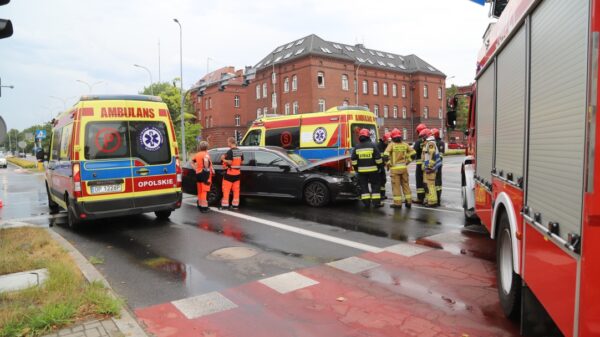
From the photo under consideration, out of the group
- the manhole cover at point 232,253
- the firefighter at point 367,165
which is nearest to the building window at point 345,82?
the firefighter at point 367,165

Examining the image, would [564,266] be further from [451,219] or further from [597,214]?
[451,219]

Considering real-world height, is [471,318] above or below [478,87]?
below

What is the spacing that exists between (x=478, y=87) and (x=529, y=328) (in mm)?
3694

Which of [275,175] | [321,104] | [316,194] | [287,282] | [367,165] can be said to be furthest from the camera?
[321,104]

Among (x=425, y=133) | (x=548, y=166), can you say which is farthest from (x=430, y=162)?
(x=548, y=166)

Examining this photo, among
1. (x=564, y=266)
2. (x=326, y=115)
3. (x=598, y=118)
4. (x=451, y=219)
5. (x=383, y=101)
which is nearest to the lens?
(x=598, y=118)

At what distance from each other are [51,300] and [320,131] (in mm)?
10252

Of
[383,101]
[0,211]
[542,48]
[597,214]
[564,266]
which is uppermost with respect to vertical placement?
[383,101]

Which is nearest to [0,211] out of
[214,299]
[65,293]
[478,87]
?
[65,293]

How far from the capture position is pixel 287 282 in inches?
196

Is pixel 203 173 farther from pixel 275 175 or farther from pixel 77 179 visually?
pixel 77 179

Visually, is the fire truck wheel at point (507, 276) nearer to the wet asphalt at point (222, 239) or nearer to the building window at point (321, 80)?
the wet asphalt at point (222, 239)

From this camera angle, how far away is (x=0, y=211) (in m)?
11.7

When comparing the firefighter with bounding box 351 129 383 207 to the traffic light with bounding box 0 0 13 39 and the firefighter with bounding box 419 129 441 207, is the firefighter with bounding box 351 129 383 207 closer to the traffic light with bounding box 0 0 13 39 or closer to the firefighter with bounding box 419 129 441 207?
the firefighter with bounding box 419 129 441 207
